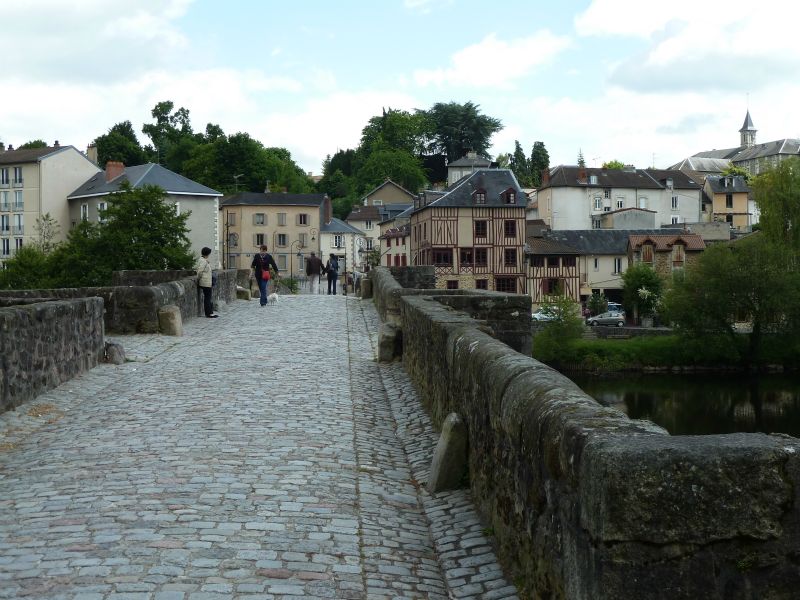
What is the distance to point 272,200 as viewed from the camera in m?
95.0

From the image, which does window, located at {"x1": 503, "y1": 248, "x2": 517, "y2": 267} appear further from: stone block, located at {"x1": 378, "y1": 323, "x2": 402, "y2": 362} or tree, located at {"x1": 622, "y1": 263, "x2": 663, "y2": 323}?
stone block, located at {"x1": 378, "y1": 323, "x2": 402, "y2": 362}

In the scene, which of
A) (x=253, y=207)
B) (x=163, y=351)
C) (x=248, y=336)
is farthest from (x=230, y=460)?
Result: (x=253, y=207)

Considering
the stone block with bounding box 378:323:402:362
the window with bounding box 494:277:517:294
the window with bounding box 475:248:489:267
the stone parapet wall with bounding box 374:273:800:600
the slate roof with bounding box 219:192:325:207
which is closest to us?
the stone parapet wall with bounding box 374:273:800:600

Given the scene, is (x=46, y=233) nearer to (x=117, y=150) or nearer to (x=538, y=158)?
(x=117, y=150)

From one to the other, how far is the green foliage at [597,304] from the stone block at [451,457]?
6674 centimetres

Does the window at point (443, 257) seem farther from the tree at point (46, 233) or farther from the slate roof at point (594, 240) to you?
the tree at point (46, 233)

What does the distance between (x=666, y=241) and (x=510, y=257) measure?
14769mm

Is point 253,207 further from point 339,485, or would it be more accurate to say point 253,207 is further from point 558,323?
point 339,485

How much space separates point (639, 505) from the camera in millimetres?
3367

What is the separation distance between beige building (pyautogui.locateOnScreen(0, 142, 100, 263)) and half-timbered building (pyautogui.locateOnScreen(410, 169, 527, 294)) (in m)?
31.0

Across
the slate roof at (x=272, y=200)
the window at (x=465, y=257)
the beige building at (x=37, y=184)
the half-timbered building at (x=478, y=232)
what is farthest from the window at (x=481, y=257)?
the beige building at (x=37, y=184)

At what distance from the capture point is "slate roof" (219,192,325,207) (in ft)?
310

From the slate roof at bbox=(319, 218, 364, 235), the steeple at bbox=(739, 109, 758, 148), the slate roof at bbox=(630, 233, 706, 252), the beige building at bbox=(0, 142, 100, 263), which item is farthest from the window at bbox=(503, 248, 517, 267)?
the steeple at bbox=(739, 109, 758, 148)

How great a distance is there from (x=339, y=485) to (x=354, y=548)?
1.44 metres
